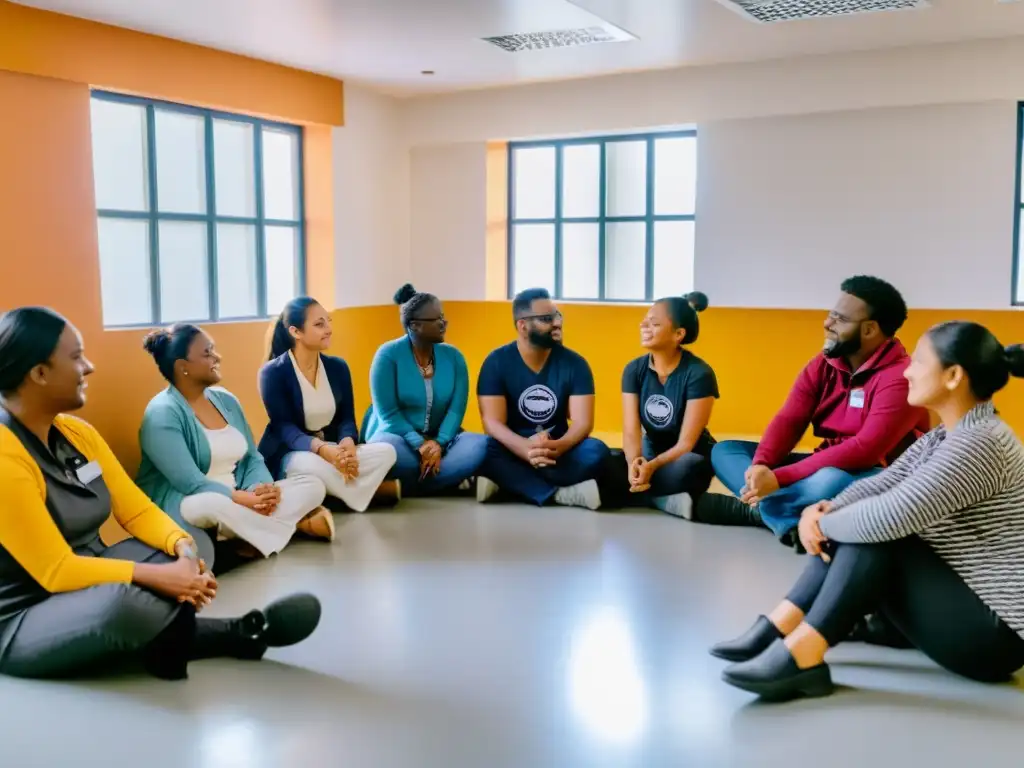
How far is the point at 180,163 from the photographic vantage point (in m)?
6.04

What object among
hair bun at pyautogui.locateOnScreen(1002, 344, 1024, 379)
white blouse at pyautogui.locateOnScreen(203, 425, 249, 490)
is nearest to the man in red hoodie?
hair bun at pyautogui.locateOnScreen(1002, 344, 1024, 379)

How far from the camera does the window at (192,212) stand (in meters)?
5.62

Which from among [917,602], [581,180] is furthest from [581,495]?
[581,180]

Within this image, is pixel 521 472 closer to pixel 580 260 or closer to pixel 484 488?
pixel 484 488

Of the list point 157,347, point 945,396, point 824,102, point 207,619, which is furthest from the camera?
point 824,102

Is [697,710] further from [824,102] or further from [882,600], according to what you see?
[824,102]

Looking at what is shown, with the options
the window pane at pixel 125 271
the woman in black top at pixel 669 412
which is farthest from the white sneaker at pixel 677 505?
the window pane at pixel 125 271

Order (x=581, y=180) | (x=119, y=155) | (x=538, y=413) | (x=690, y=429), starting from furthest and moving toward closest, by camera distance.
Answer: (x=581, y=180) → (x=119, y=155) → (x=538, y=413) → (x=690, y=429)

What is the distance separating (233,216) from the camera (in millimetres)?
6473

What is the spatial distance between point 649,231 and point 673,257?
0.29 m

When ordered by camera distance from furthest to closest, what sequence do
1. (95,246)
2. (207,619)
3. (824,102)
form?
(824,102) < (95,246) < (207,619)

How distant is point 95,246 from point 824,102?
4789mm

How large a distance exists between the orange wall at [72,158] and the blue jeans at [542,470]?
2.11 metres

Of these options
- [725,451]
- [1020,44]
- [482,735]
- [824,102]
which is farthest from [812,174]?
[482,735]
